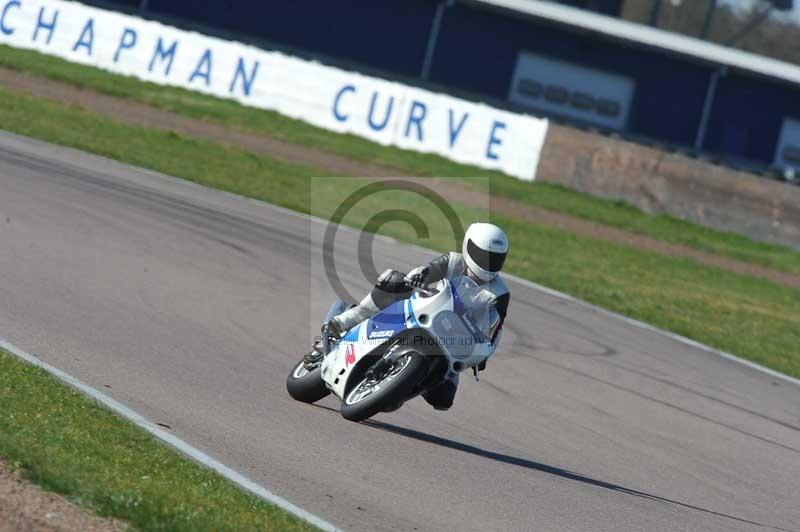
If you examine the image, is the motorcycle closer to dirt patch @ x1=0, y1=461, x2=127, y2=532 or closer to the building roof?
dirt patch @ x1=0, y1=461, x2=127, y2=532

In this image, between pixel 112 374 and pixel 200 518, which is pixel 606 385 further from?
pixel 200 518

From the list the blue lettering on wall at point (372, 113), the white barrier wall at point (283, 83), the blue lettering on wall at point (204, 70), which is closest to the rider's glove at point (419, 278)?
the white barrier wall at point (283, 83)

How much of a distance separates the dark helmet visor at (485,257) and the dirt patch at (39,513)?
10.7 feet

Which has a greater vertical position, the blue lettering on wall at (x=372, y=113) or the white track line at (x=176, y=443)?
the blue lettering on wall at (x=372, y=113)

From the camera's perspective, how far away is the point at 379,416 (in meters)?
8.89

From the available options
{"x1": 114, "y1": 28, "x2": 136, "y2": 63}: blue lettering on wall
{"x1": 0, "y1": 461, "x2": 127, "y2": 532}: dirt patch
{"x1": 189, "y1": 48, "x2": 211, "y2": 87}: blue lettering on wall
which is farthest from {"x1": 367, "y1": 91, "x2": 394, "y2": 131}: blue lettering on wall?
{"x1": 0, "y1": 461, "x2": 127, "y2": 532}: dirt patch

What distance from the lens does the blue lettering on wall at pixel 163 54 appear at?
91.8ft

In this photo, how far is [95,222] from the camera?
1433 cm

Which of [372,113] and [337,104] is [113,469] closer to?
[372,113]

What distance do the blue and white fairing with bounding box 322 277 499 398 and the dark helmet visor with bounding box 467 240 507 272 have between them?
149mm

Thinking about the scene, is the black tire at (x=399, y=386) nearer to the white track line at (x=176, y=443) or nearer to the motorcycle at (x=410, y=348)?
the motorcycle at (x=410, y=348)

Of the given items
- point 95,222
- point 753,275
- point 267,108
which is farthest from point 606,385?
point 267,108

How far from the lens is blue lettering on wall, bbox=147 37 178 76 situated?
91.8ft

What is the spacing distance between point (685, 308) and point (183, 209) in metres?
6.91
